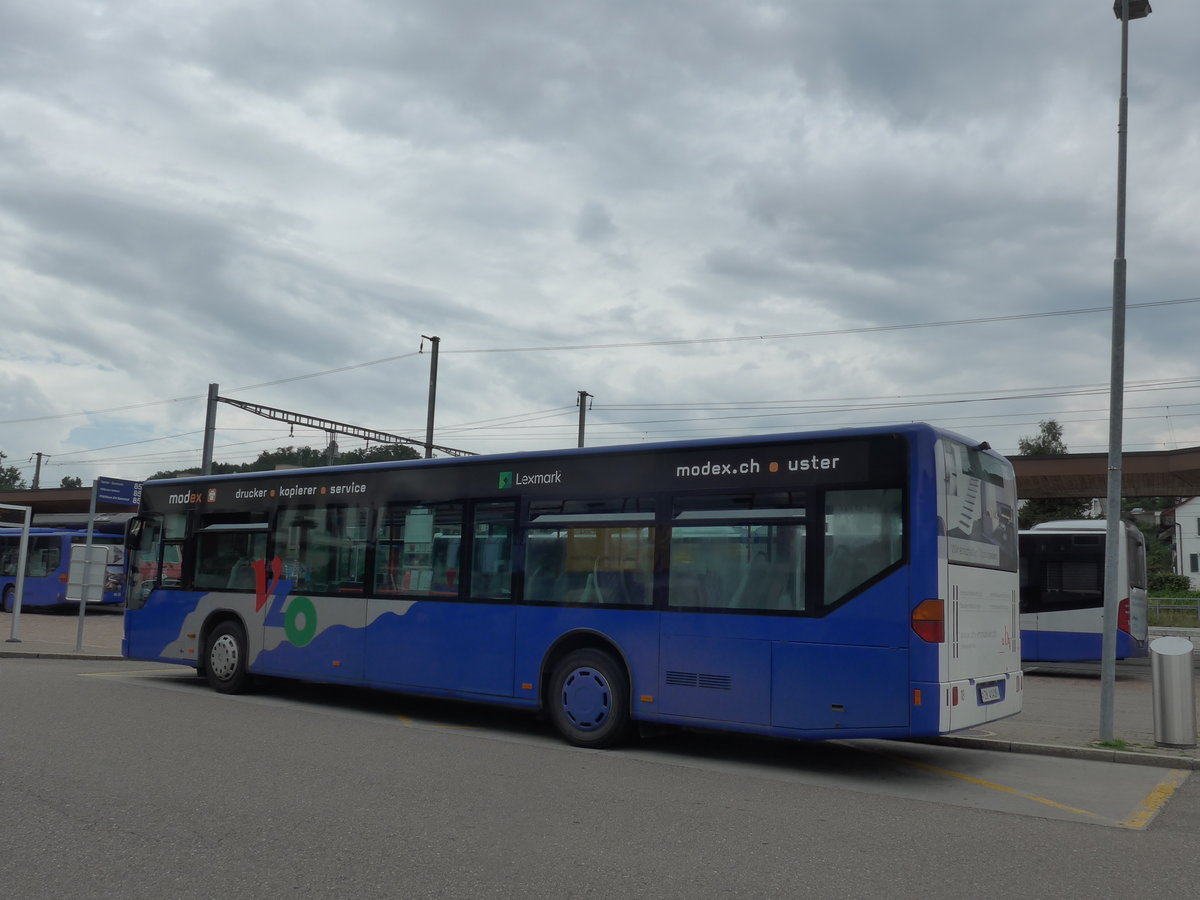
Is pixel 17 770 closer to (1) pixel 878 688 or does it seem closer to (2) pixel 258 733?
(2) pixel 258 733

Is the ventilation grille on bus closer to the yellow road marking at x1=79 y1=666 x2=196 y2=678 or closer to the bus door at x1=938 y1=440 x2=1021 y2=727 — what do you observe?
the bus door at x1=938 y1=440 x2=1021 y2=727

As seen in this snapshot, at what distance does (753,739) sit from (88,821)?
22.3ft

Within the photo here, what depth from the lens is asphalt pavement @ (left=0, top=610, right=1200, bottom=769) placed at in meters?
10.2

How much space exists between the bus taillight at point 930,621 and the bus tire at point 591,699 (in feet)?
9.27

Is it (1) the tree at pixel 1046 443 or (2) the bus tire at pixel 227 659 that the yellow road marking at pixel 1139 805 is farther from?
(1) the tree at pixel 1046 443

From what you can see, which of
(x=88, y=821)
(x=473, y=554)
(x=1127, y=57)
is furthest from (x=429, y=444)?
(x=88, y=821)

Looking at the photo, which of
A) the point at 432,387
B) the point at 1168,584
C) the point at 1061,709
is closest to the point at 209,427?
the point at 432,387

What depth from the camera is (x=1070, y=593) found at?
2020cm

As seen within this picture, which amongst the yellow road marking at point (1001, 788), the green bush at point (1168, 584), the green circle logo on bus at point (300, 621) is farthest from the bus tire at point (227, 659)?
the green bush at point (1168, 584)

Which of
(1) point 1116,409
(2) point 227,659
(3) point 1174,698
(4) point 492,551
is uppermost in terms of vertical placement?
(1) point 1116,409

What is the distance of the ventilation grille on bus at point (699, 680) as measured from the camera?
9.12 metres

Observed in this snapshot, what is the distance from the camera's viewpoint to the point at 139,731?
9680mm

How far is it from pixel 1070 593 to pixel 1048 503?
4769cm

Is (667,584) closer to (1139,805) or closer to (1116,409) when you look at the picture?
(1139,805)
